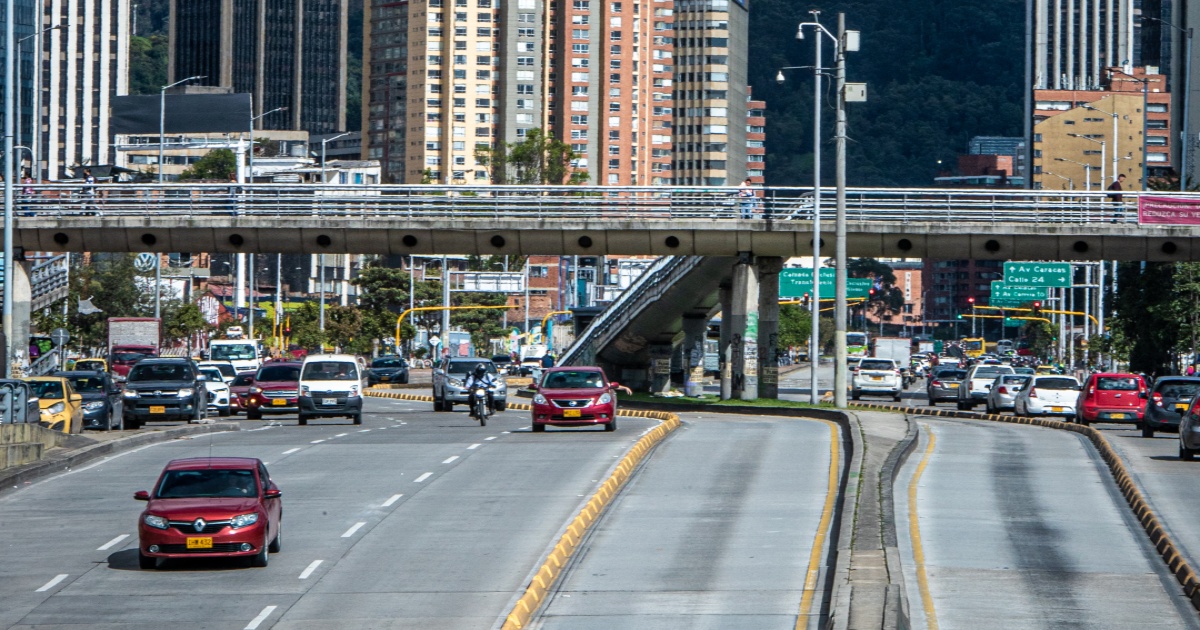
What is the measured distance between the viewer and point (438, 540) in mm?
24359

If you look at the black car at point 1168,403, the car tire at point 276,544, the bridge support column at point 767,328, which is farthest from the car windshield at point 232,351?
the car tire at point 276,544

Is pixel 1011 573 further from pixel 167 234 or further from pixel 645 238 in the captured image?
pixel 167 234

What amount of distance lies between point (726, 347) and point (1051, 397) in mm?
14923

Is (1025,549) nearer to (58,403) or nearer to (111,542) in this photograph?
(111,542)

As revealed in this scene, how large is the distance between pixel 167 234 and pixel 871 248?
23025 millimetres

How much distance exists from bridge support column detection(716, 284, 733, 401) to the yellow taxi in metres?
26.9

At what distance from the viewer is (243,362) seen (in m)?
74.8

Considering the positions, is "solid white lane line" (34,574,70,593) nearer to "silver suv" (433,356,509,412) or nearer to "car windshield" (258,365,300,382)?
"car windshield" (258,365,300,382)

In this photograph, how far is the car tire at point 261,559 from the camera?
22062 mm

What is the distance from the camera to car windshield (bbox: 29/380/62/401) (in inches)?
1569

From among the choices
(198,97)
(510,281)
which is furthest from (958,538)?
(198,97)

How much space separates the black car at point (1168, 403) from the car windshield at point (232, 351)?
1700 inches

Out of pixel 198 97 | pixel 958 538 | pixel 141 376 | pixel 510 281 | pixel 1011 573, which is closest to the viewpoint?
pixel 1011 573

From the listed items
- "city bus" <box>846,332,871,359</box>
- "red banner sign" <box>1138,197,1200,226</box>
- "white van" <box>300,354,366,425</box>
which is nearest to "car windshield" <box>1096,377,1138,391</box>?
"red banner sign" <box>1138,197,1200,226</box>
